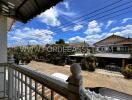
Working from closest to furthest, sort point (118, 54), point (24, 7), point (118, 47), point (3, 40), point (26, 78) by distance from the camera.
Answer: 1. point (26, 78)
2. point (24, 7)
3. point (3, 40)
4. point (118, 54)
5. point (118, 47)

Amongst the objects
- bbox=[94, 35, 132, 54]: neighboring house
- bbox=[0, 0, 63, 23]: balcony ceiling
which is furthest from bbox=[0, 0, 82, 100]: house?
bbox=[94, 35, 132, 54]: neighboring house

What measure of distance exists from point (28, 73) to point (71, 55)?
34540 mm

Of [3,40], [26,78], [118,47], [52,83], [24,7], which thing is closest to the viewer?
[52,83]

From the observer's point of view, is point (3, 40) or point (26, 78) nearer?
point (26, 78)

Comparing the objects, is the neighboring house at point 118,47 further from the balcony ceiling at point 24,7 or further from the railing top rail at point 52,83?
the railing top rail at point 52,83

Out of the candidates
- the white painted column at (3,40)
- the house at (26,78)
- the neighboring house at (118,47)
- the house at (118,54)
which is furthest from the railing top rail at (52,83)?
the neighboring house at (118,47)

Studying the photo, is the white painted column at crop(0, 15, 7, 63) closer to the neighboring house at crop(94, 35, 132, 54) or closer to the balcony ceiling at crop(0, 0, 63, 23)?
the balcony ceiling at crop(0, 0, 63, 23)

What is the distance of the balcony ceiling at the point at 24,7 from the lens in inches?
126

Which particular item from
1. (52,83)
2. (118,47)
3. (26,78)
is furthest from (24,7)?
(118,47)

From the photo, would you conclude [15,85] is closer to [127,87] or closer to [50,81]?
[50,81]

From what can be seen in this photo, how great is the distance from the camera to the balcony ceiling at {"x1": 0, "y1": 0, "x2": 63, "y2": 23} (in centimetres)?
321

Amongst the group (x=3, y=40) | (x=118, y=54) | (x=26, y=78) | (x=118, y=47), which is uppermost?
(x=118, y=47)

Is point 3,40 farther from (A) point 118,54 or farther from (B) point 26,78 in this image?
(A) point 118,54

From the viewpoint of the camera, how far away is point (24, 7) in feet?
12.3
